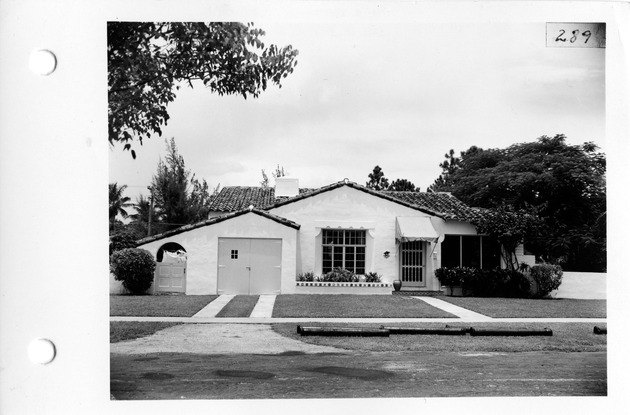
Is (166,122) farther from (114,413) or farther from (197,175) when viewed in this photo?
(114,413)

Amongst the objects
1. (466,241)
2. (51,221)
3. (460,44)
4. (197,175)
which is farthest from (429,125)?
(51,221)

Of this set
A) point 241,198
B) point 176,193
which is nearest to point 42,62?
point 176,193

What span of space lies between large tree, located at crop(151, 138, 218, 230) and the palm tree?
1.26ft

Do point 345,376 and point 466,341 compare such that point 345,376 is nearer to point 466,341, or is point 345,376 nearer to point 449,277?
point 466,341

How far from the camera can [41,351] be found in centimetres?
570

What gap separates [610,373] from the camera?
6418mm

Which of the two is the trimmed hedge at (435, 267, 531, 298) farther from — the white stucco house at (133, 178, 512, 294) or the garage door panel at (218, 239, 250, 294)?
the garage door panel at (218, 239, 250, 294)

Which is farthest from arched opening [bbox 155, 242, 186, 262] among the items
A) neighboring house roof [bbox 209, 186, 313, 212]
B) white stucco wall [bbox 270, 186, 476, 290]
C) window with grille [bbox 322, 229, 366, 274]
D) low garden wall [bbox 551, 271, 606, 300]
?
low garden wall [bbox 551, 271, 606, 300]

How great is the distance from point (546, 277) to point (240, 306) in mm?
3580

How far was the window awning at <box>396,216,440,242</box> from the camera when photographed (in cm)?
786

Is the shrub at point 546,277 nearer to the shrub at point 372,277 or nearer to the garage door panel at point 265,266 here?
the shrub at point 372,277

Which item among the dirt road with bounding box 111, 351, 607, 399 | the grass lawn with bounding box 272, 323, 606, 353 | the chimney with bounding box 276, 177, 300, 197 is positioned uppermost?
the chimney with bounding box 276, 177, 300, 197

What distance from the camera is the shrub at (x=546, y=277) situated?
7.66 metres

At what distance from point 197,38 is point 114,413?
11.9ft
